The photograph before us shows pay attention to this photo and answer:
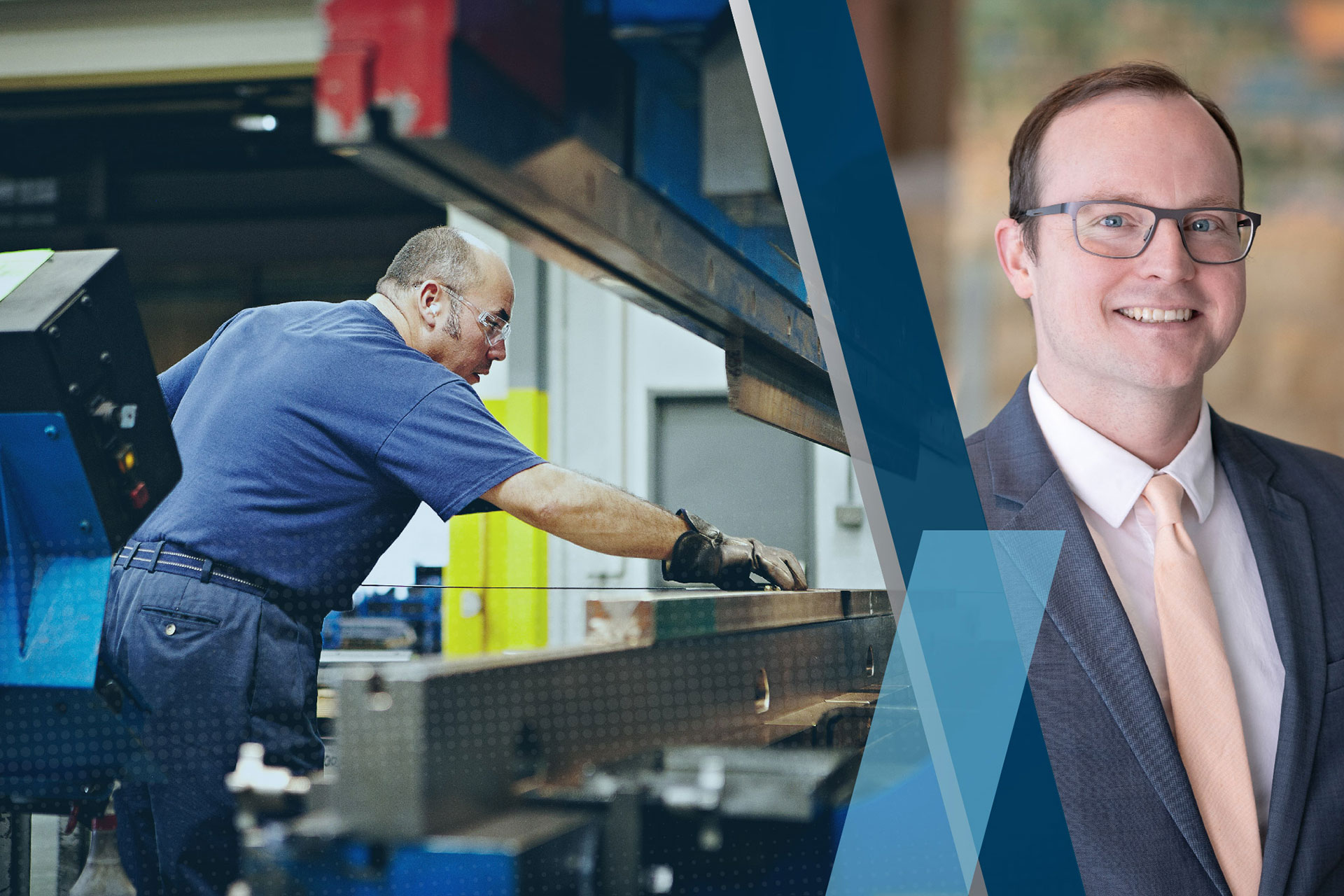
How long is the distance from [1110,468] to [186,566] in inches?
34.2

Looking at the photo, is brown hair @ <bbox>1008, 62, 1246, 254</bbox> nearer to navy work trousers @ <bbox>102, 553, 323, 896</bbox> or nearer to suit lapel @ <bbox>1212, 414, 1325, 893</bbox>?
suit lapel @ <bbox>1212, 414, 1325, 893</bbox>

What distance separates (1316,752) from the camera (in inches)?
38.4

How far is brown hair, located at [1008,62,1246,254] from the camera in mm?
1038

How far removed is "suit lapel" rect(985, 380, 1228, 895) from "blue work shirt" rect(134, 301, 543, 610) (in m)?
0.46

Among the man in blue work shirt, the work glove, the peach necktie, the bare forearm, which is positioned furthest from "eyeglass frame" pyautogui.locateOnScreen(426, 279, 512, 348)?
the peach necktie

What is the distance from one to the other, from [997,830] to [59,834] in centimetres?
90

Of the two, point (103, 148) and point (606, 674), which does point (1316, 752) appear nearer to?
point (606, 674)

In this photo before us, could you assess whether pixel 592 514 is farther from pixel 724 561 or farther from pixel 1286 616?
pixel 1286 616

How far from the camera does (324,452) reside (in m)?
0.97

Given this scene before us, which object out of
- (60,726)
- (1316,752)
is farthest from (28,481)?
(1316,752)

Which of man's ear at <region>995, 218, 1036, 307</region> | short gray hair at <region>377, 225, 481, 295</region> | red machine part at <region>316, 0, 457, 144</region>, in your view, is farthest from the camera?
man's ear at <region>995, 218, 1036, 307</region>

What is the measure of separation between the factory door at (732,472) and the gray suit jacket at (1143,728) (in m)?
0.19

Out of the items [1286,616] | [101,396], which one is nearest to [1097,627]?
[1286,616]

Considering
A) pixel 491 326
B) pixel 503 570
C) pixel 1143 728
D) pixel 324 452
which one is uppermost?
pixel 491 326
